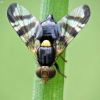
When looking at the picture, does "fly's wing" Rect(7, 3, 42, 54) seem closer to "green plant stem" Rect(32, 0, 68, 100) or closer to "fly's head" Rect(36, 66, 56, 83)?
"fly's head" Rect(36, 66, 56, 83)

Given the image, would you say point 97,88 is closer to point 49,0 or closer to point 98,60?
point 98,60

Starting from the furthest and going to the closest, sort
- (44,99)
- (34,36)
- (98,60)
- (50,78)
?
(98,60) → (34,36) → (50,78) → (44,99)

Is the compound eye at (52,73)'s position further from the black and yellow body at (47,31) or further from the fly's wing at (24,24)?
the fly's wing at (24,24)

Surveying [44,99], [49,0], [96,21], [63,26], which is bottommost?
[96,21]

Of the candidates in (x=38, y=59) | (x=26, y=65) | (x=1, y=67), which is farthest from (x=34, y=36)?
(x=1, y=67)

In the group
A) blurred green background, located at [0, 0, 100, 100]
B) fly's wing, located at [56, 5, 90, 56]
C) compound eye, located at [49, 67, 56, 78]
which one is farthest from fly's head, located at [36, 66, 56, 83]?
blurred green background, located at [0, 0, 100, 100]

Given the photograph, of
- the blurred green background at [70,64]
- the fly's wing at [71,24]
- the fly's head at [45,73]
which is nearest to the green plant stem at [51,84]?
the fly's head at [45,73]

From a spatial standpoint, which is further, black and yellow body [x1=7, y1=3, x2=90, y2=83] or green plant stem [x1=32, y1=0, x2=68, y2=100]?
black and yellow body [x1=7, y1=3, x2=90, y2=83]
